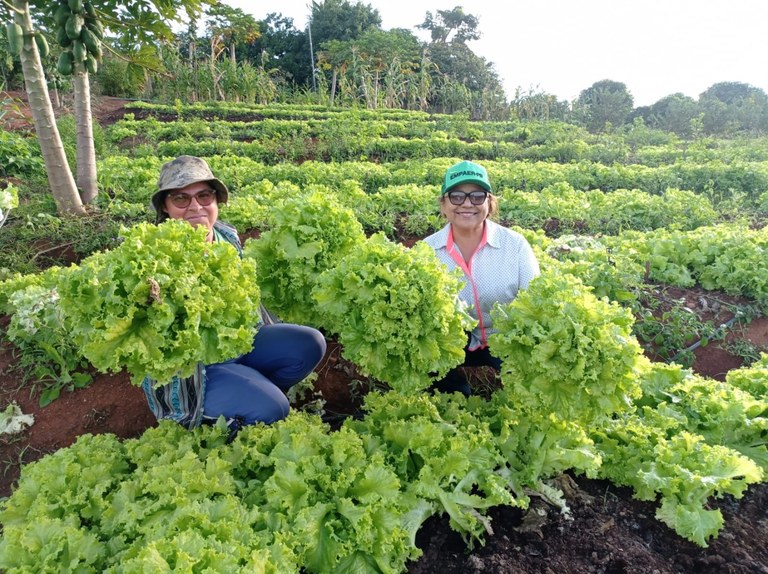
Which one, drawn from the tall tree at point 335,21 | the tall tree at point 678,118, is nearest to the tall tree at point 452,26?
the tall tree at point 335,21

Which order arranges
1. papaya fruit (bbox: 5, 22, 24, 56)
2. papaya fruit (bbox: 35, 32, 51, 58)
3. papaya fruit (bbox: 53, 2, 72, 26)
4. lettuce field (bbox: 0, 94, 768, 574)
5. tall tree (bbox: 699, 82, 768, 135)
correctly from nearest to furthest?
1. lettuce field (bbox: 0, 94, 768, 574)
2. papaya fruit (bbox: 5, 22, 24, 56)
3. papaya fruit (bbox: 35, 32, 51, 58)
4. papaya fruit (bbox: 53, 2, 72, 26)
5. tall tree (bbox: 699, 82, 768, 135)

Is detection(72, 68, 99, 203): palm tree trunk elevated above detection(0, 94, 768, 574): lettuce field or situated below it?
above

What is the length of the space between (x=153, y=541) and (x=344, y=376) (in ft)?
9.43

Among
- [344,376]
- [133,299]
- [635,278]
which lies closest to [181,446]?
[133,299]

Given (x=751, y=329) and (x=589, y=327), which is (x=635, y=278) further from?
(x=589, y=327)

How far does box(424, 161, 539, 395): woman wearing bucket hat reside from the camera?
4405 mm

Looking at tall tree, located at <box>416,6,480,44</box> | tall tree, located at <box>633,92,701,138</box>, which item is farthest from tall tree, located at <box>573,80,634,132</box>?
tall tree, located at <box>416,6,480,44</box>

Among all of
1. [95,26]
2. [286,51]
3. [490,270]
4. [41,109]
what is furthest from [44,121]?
[286,51]

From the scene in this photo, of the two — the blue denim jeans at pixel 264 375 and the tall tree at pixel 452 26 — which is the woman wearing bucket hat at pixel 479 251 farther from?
the tall tree at pixel 452 26

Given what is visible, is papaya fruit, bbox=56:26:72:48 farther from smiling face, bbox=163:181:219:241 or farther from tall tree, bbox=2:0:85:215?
smiling face, bbox=163:181:219:241

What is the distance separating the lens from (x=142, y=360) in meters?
2.81

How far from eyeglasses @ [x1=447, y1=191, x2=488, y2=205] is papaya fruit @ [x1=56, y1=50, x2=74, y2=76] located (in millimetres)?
6640

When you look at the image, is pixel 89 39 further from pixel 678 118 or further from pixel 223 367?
pixel 678 118

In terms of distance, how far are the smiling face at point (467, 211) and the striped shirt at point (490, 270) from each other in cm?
17
